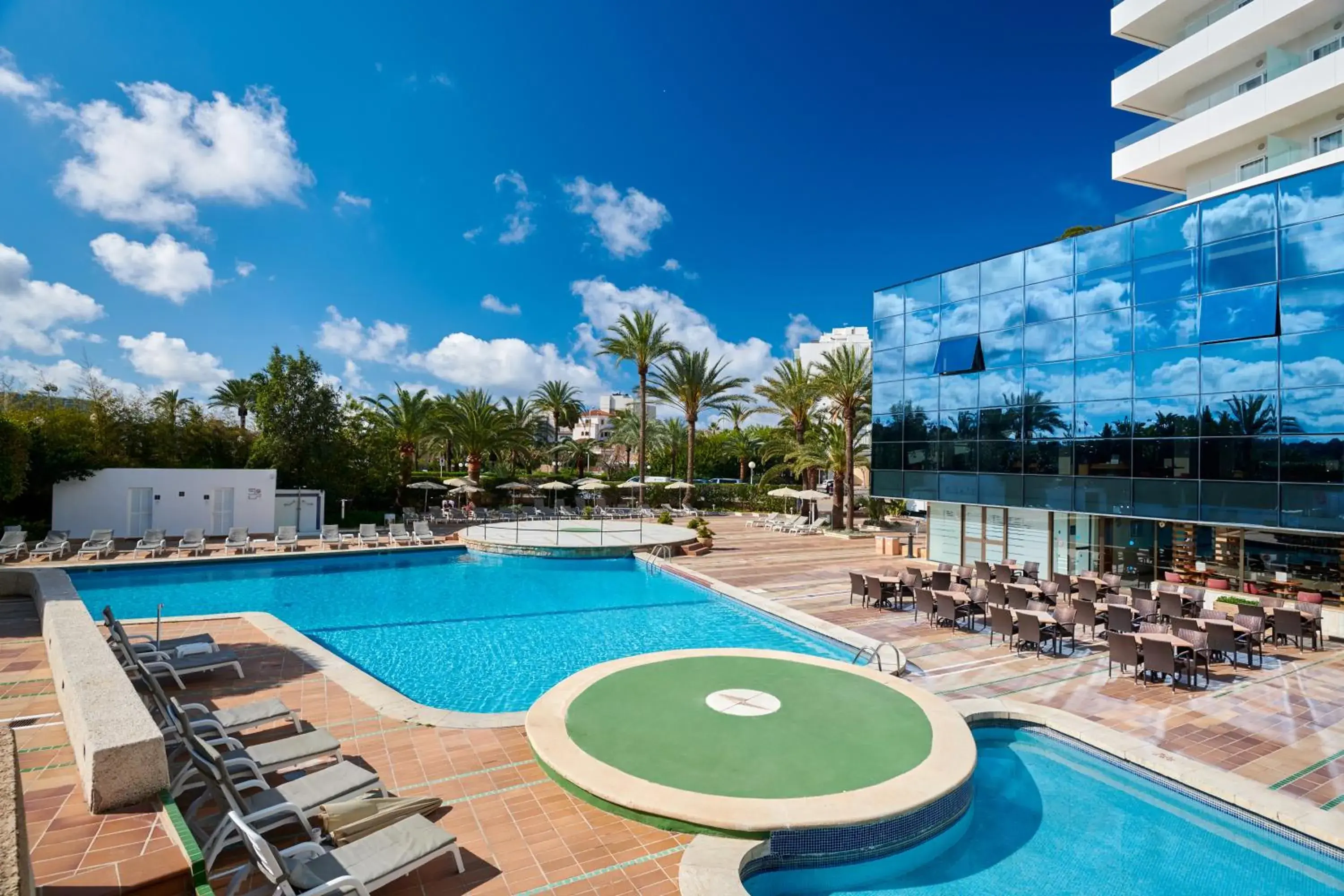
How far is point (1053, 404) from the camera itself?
1955 centimetres

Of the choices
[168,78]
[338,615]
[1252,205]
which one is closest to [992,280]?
[1252,205]

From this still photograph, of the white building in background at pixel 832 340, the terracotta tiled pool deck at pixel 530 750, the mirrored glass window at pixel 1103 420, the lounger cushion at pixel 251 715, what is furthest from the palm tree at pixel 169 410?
the white building in background at pixel 832 340

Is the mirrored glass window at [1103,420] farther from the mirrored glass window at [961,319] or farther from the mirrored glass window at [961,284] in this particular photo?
the mirrored glass window at [961,284]

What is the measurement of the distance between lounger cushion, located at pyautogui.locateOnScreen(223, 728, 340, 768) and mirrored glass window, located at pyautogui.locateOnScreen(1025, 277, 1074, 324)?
829 inches

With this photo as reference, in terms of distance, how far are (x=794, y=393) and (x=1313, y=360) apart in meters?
24.7

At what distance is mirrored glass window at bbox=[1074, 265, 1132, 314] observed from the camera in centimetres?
1806

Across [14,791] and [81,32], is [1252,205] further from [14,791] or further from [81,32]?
[81,32]

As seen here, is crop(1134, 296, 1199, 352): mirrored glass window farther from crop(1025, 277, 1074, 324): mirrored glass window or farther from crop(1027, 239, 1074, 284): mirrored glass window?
crop(1027, 239, 1074, 284): mirrored glass window

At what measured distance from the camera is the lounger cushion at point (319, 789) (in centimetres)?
540

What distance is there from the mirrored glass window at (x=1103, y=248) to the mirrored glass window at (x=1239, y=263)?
1.94m

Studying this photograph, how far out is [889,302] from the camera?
2472 cm

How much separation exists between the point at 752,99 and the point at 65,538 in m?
31.9

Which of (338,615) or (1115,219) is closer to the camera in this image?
(338,615)

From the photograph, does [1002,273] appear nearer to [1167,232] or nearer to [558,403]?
[1167,232]
